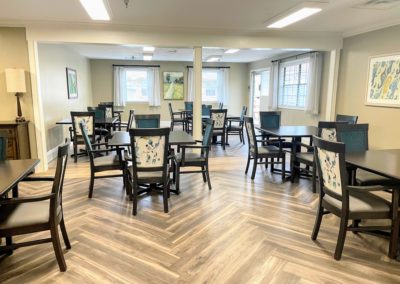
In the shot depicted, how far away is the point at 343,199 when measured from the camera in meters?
2.25

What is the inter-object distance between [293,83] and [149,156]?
6069 mm

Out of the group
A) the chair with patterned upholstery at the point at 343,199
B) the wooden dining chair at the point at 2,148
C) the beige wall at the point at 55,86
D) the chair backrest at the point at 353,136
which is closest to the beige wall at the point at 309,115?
the chair backrest at the point at 353,136

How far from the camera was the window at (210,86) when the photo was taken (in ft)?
36.9

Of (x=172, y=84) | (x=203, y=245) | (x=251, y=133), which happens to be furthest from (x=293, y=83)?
(x=203, y=245)

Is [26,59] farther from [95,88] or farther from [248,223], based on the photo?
[95,88]

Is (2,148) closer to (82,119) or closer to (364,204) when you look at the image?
A: (82,119)

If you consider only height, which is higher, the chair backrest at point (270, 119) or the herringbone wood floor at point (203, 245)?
the chair backrest at point (270, 119)

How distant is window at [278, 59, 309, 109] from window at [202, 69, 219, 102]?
3.29m

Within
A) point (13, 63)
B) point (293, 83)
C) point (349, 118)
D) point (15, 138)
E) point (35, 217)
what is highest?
point (13, 63)

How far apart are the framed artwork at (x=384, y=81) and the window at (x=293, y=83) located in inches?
90.3

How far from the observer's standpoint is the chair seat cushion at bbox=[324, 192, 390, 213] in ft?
7.44

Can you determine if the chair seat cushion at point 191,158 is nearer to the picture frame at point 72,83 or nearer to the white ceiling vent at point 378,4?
the white ceiling vent at point 378,4

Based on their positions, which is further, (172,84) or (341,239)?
(172,84)

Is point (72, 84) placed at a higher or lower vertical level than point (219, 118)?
higher
